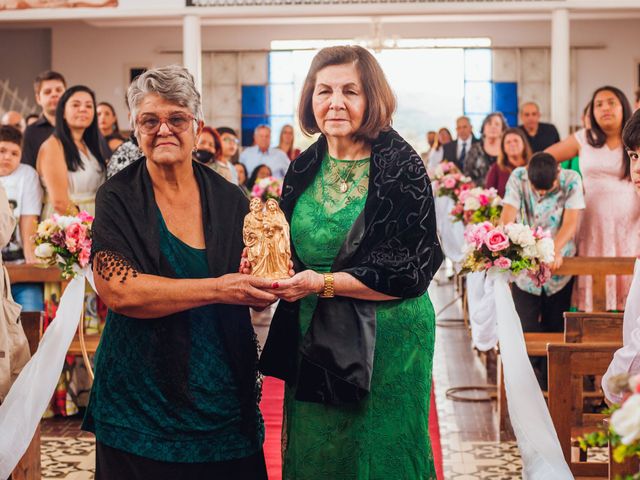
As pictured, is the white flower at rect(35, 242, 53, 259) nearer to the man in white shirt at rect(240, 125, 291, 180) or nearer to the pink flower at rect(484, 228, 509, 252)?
the pink flower at rect(484, 228, 509, 252)

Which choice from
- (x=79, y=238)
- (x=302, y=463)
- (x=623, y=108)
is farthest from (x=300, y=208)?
(x=623, y=108)

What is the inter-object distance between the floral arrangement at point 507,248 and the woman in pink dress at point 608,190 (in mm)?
1557

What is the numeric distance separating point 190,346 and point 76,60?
1759 cm

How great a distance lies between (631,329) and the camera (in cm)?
338

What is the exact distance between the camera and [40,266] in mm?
6012

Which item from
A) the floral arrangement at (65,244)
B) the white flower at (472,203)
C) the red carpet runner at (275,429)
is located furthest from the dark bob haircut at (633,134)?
the white flower at (472,203)

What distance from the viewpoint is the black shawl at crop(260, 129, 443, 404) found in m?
3.11

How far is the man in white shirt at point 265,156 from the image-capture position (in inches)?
567

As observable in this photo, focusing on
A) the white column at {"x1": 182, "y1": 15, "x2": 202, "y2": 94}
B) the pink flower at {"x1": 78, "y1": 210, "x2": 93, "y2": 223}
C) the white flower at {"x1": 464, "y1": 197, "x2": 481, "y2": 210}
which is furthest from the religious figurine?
the white column at {"x1": 182, "y1": 15, "x2": 202, "y2": 94}

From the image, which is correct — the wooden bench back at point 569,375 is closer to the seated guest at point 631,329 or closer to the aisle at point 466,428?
the seated guest at point 631,329

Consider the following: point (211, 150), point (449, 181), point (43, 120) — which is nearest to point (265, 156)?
point (449, 181)

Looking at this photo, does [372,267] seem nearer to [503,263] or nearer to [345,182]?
[345,182]

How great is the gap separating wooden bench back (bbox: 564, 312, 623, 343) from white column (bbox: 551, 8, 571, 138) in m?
5.99

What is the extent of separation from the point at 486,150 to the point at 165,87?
8.02 metres
